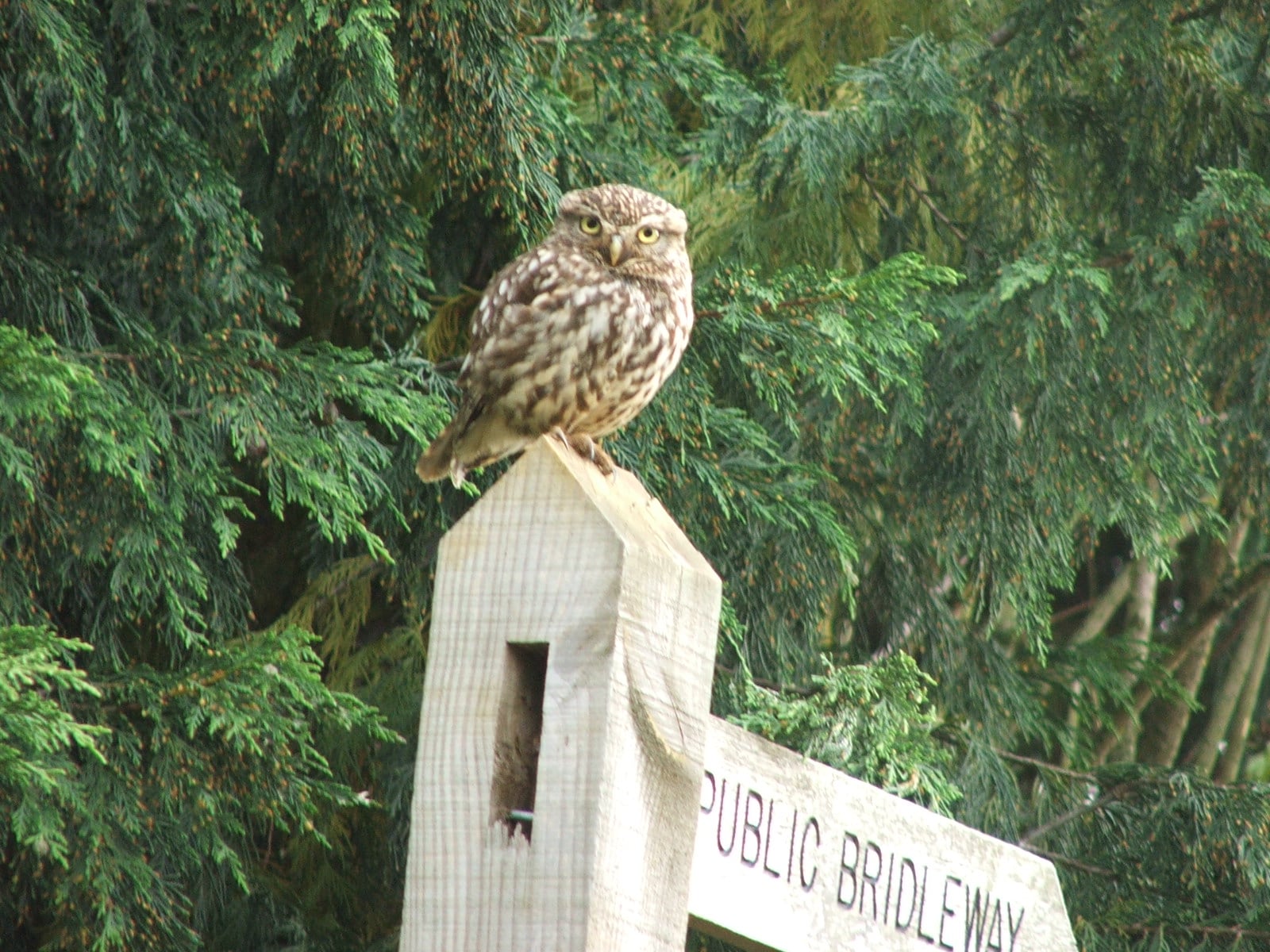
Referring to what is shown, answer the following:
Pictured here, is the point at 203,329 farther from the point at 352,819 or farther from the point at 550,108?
the point at 352,819

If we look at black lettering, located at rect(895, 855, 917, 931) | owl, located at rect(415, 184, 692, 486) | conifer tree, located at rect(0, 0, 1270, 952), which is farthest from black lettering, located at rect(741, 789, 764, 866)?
conifer tree, located at rect(0, 0, 1270, 952)

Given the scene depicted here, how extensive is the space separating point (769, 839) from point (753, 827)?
28 mm

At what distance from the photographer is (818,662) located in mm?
4430

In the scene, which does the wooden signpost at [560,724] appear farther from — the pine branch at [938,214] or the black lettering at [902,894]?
the pine branch at [938,214]

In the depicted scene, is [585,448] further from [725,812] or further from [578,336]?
[725,812]

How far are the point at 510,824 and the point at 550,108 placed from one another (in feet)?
9.61

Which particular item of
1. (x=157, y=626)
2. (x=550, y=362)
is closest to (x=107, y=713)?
(x=157, y=626)

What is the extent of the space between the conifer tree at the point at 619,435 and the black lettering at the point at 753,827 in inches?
47.0

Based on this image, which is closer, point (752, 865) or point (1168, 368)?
point (752, 865)

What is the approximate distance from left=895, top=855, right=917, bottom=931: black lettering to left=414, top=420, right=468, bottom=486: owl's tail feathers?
108 centimetres

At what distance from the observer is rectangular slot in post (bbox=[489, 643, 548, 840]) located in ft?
4.23

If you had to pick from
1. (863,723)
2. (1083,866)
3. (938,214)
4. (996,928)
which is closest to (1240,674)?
(1083,866)

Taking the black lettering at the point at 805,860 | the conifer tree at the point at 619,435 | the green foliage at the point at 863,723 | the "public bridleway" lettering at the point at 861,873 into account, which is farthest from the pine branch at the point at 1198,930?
the black lettering at the point at 805,860

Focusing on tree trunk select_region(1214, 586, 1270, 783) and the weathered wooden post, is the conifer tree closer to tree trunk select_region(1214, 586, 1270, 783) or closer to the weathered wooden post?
the weathered wooden post
